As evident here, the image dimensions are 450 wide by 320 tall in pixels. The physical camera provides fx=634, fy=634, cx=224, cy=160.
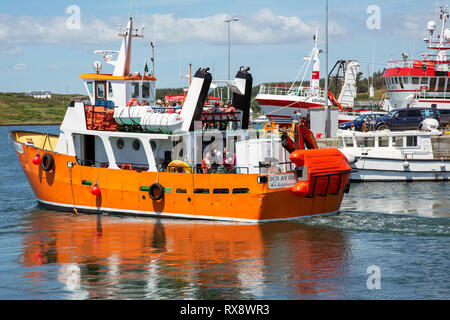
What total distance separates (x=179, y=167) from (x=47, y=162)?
5759 mm

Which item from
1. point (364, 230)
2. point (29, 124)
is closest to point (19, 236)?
point (364, 230)

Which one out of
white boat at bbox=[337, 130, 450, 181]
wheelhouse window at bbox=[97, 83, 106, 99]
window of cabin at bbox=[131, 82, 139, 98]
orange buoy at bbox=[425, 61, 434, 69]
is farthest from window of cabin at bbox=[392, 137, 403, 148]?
wheelhouse window at bbox=[97, 83, 106, 99]

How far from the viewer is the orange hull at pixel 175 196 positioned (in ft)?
68.7

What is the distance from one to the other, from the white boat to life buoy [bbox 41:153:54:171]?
1800 cm

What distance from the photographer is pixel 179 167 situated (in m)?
22.1

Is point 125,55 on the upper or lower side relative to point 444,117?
upper

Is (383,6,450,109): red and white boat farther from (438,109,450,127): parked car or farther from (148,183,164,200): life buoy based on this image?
(148,183,164,200): life buoy

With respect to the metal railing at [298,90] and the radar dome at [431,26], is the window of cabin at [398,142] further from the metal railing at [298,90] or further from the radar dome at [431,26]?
the radar dome at [431,26]

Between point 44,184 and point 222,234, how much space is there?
28.8 ft

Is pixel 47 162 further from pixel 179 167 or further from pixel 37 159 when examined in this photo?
pixel 179 167

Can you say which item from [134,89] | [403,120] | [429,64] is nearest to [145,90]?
[134,89]

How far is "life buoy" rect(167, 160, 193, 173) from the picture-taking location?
21897mm

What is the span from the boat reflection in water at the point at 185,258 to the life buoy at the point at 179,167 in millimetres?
1781

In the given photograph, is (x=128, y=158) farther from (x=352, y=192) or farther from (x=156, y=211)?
(x=352, y=192)
